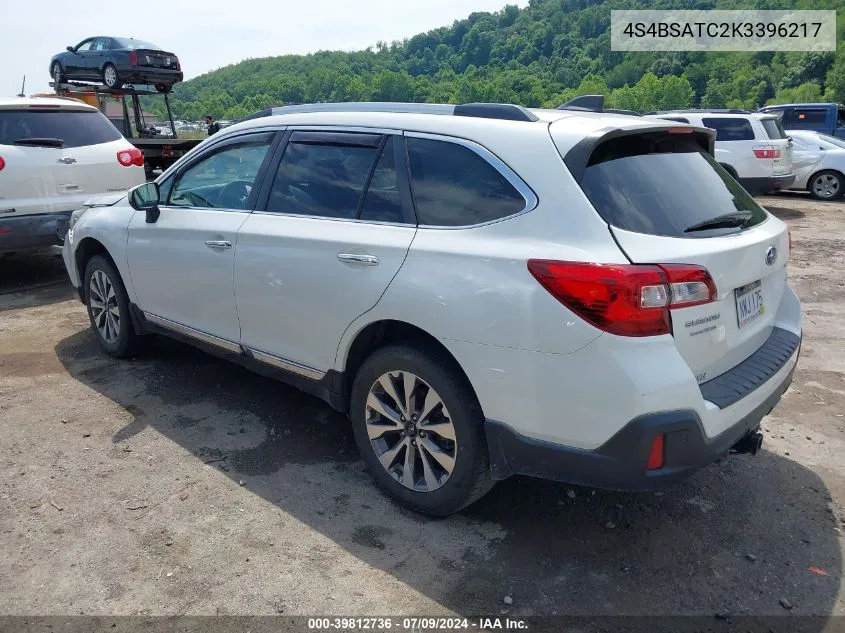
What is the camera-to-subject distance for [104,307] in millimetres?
5129

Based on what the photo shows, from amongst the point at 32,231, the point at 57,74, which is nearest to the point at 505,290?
the point at 32,231

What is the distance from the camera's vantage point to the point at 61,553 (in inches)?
115

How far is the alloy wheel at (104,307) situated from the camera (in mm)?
5032

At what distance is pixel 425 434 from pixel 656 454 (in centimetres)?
103

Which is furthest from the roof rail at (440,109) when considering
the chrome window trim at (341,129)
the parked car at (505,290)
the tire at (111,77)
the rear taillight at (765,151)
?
the tire at (111,77)

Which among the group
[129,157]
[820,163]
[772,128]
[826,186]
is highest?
[129,157]

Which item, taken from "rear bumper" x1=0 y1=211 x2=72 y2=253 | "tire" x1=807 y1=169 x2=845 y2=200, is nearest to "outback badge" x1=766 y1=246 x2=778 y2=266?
"rear bumper" x1=0 y1=211 x2=72 y2=253

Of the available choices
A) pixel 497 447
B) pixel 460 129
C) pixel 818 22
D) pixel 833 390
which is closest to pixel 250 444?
pixel 497 447

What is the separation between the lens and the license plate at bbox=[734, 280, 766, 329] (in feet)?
9.11

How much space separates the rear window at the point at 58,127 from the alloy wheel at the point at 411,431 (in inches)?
227

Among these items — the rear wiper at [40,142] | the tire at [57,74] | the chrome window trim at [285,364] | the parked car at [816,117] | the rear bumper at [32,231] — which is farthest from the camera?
the parked car at [816,117]

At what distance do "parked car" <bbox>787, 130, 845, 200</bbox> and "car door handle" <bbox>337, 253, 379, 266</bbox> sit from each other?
46.8ft

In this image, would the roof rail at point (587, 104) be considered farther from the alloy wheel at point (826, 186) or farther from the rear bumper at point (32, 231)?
the alloy wheel at point (826, 186)

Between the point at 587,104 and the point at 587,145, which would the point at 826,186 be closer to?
the point at 587,104
